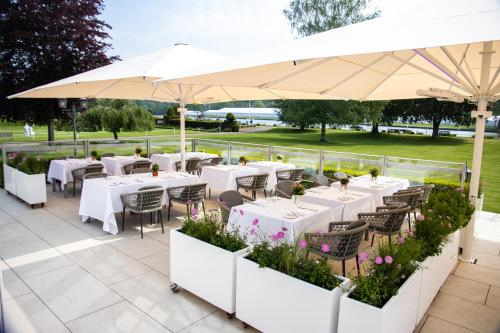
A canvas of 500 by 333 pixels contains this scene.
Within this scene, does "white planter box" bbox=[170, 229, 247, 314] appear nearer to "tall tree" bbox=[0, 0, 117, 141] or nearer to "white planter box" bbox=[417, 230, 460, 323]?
"white planter box" bbox=[417, 230, 460, 323]

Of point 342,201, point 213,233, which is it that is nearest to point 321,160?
point 342,201

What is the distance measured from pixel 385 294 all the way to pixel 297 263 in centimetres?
76

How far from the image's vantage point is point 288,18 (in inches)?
1123

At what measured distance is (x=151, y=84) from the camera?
873 centimetres

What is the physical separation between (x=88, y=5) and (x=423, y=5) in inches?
485

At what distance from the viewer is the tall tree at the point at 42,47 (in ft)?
35.9

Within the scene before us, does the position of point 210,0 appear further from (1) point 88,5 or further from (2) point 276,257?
(2) point 276,257

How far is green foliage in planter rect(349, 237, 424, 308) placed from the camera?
8.95 feet

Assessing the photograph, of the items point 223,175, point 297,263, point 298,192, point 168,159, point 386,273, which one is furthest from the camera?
point 168,159

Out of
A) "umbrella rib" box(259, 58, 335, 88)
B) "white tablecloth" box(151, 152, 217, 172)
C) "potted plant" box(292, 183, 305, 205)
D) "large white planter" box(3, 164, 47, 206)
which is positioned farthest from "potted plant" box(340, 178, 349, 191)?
"large white planter" box(3, 164, 47, 206)

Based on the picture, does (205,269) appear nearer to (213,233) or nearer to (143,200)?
(213,233)

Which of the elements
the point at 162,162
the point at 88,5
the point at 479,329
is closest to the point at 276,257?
the point at 479,329

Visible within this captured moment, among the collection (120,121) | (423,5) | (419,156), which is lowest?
(419,156)

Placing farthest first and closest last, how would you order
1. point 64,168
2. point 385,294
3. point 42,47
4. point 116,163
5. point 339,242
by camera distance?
point 42,47, point 116,163, point 64,168, point 339,242, point 385,294
